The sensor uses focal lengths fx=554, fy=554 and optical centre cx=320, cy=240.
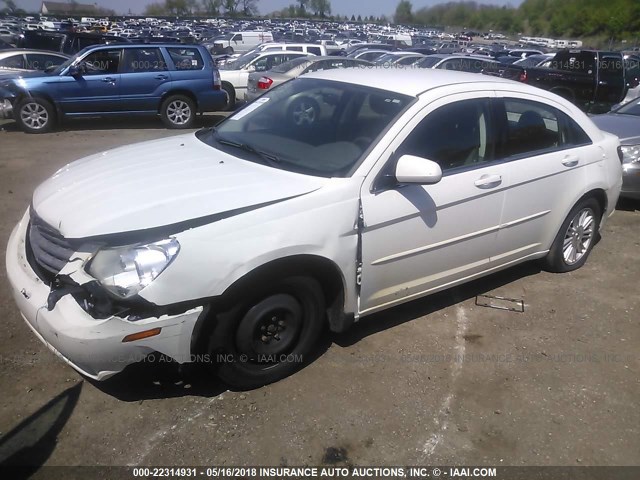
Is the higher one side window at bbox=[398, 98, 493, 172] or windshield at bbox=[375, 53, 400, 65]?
side window at bbox=[398, 98, 493, 172]

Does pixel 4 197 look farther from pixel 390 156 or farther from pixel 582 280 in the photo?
pixel 582 280

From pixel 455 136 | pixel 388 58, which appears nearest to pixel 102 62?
pixel 455 136

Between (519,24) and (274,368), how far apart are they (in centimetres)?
9830

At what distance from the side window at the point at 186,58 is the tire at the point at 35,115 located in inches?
101

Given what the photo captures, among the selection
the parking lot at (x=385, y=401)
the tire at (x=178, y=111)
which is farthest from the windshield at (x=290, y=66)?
the parking lot at (x=385, y=401)

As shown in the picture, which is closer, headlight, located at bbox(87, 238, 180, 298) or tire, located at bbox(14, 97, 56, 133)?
headlight, located at bbox(87, 238, 180, 298)

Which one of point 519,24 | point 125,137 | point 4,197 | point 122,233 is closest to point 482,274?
point 122,233

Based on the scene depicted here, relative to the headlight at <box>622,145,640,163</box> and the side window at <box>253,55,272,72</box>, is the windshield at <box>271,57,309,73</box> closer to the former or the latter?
the side window at <box>253,55,272,72</box>

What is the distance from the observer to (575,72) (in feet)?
45.8

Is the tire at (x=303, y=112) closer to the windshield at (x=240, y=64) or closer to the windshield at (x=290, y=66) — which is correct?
the windshield at (x=290, y=66)

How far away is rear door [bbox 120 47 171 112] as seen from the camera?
35.7 feet

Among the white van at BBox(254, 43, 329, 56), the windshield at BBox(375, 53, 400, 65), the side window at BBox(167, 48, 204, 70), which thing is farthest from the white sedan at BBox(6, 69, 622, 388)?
the windshield at BBox(375, 53, 400, 65)

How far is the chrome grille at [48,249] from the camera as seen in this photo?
2.81 metres

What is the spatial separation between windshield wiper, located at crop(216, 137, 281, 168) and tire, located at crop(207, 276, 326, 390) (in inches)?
30.2
